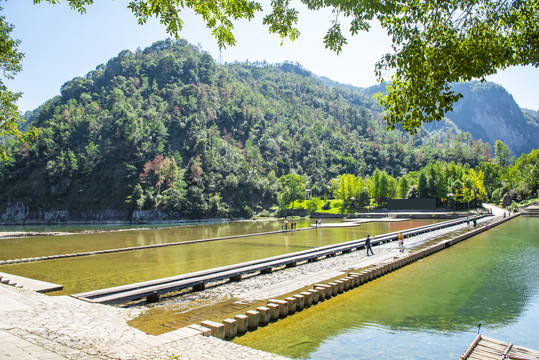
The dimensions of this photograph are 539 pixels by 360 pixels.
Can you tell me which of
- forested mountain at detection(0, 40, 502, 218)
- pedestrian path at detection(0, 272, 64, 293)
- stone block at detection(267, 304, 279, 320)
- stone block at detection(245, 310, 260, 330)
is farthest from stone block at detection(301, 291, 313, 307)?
forested mountain at detection(0, 40, 502, 218)

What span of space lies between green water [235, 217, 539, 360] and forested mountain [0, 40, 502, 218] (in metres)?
88.2

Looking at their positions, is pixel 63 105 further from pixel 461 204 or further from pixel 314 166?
pixel 461 204

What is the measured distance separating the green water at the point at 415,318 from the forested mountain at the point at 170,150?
88164 mm

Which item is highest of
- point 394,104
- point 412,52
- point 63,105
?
point 63,105

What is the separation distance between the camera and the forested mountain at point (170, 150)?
110 m

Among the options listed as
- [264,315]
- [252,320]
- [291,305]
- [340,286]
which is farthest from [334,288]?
[252,320]

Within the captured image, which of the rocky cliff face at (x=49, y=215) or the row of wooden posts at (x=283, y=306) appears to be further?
the rocky cliff face at (x=49, y=215)

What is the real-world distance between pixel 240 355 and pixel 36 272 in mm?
20411

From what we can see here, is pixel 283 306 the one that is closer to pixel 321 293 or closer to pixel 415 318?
pixel 321 293

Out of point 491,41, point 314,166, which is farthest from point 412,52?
point 314,166

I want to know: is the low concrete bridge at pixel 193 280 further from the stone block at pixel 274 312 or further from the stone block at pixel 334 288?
the stone block at pixel 274 312

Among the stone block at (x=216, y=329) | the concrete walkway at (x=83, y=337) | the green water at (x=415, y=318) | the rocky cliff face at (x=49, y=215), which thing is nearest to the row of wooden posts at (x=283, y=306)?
the stone block at (x=216, y=329)

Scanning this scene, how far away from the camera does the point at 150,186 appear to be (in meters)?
109

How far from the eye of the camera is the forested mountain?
11038cm
